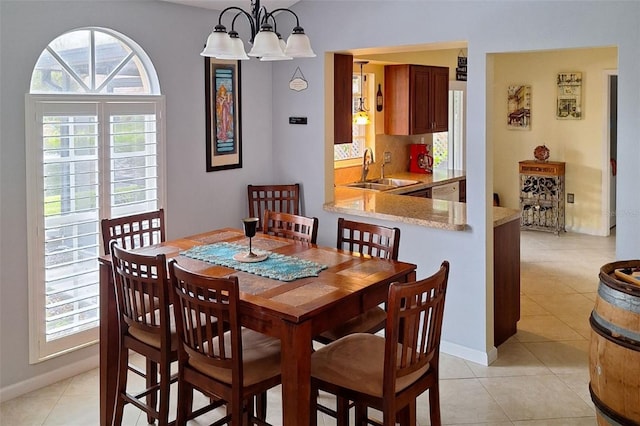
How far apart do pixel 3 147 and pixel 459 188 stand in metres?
4.70

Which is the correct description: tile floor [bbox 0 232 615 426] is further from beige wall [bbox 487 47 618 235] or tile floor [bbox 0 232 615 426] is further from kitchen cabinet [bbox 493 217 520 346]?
beige wall [bbox 487 47 618 235]

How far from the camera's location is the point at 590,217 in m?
7.99

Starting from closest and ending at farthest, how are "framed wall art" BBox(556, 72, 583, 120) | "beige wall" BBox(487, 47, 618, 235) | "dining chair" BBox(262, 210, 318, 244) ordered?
1. "dining chair" BBox(262, 210, 318, 244)
2. "beige wall" BBox(487, 47, 618, 235)
3. "framed wall art" BBox(556, 72, 583, 120)

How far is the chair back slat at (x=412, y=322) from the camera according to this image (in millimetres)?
2297

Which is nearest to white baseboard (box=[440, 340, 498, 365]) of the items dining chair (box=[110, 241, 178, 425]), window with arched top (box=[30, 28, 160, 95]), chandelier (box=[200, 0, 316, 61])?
dining chair (box=[110, 241, 178, 425])

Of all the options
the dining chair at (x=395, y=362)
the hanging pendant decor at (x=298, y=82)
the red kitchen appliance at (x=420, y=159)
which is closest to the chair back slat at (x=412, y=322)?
the dining chair at (x=395, y=362)

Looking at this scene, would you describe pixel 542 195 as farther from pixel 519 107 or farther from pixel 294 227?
pixel 294 227

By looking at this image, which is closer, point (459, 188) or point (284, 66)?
point (284, 66)

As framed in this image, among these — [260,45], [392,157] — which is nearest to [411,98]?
[392,157]

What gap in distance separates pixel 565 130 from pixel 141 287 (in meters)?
6.82

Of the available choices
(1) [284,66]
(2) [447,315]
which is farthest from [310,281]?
(1) [284,66]

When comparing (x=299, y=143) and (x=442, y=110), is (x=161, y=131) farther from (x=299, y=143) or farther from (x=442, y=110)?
(x=442, y=110)

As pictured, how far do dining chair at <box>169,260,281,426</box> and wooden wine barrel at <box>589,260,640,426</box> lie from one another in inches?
52.2

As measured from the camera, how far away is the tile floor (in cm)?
334
